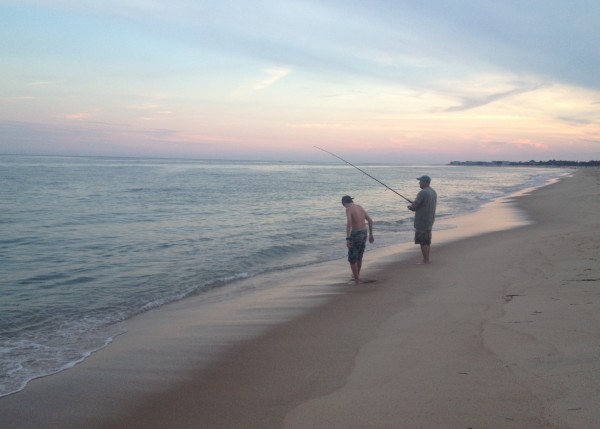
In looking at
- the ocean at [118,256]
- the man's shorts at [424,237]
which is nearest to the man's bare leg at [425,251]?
→ the man's shorts at [424,237]

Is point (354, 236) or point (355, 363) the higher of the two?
point (354, 236)

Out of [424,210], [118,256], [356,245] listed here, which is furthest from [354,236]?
[118,256]

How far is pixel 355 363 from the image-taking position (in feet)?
14.4

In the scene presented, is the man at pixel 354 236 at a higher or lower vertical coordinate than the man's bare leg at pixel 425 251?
higher

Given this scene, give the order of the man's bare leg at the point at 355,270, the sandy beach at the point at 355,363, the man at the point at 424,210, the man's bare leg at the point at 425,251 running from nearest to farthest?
the sandy beach at the point at 355,363 < the man's bare leg at the point at 355,270 < the man at the point at 424,210 < the man's bare leg at the point at 425,251

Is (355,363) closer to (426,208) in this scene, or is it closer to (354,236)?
(354,236)

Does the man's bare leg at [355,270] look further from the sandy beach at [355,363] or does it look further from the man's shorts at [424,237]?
the man's shorts at [424,237]

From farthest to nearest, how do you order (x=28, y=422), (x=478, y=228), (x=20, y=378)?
(x=478, y=228) < (x=20, y=378) < (x=28, y=422)

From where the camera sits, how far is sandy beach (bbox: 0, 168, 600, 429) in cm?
338

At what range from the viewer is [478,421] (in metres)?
3.12

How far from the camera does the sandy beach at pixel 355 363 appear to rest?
3385 millimetres

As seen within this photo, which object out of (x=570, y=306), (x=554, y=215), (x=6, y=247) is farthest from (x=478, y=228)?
(x=6, y=247)

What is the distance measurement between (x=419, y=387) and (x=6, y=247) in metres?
11.0

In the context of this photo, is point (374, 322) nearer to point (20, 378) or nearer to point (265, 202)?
point (20, 378)
